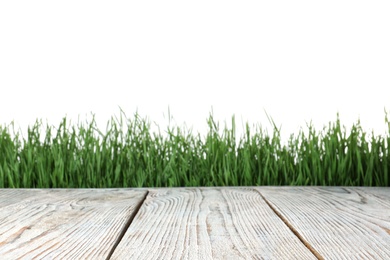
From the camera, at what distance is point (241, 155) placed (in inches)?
89.0

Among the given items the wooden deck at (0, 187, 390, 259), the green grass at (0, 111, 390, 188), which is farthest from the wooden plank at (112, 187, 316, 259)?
the green grass at (0, 111, 390, 188)

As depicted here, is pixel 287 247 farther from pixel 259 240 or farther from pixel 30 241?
pixel 30 241

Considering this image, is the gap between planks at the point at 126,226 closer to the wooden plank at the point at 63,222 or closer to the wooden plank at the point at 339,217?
the wooden plank at the point at 63,222

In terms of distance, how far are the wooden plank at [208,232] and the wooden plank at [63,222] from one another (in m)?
0.05

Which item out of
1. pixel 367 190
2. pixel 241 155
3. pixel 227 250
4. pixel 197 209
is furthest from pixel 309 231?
pixel 241 155

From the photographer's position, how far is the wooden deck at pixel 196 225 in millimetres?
926

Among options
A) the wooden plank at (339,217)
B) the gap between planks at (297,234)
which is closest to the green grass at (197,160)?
the wooden plank at (339,217)

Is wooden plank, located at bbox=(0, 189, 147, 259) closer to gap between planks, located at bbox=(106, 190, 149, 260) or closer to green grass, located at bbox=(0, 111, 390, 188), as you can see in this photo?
gap between planks, located at bbox=(106, 190, 149, 260)

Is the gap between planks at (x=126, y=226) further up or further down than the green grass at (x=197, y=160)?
further down

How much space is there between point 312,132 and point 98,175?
3.04ft

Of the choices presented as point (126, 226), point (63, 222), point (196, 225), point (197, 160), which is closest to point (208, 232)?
point (196, 225)

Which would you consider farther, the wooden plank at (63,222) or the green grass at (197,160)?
the green grass at (197,160)

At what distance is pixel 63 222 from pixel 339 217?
2.05 ft

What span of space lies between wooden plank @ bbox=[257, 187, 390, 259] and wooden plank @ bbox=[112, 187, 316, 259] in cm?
4
